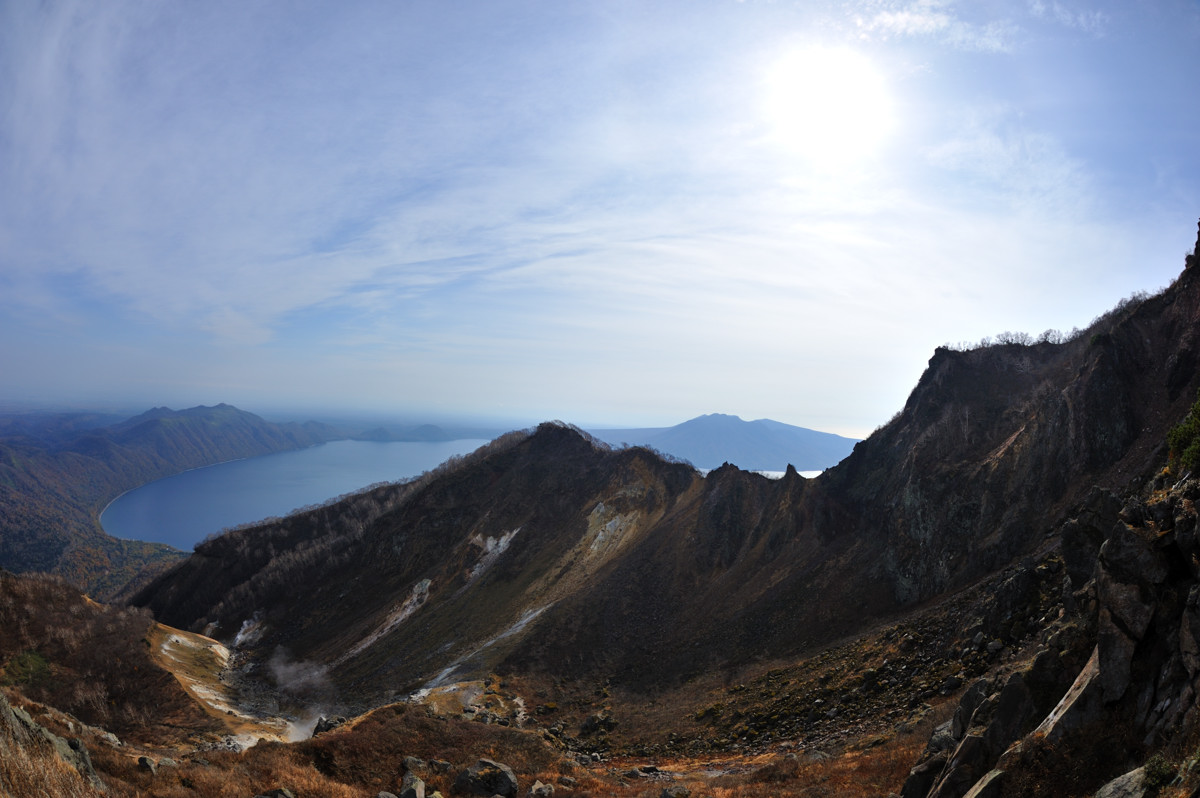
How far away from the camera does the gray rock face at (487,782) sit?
2227 cm

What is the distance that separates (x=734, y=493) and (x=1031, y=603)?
128ft

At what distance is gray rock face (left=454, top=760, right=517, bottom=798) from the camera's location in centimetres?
2227

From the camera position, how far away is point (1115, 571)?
13.6 meters

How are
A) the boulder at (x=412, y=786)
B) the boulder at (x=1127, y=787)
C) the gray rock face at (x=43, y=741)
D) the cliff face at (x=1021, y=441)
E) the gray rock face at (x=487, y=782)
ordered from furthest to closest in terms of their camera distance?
the cliff face at (x=1021, y=441) < the gray rock face at (x=487, y=782) < the boulder at (x=412, y=786) < the gray rock face at (x=43, y=741) < the boulder at (x=1127, y=787)

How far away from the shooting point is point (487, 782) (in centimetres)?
2252

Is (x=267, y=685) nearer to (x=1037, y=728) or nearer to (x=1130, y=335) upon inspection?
(x=1037, y=728)

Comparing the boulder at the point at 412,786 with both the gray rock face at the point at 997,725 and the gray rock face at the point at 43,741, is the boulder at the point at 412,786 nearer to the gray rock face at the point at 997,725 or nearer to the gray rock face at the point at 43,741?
the gray rock face at the point at 43,741

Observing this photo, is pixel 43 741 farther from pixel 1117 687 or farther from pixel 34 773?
pixel 1117 687

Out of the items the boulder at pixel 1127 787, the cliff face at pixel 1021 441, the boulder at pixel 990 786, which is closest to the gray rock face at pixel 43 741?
the boulder at pixel 990 786

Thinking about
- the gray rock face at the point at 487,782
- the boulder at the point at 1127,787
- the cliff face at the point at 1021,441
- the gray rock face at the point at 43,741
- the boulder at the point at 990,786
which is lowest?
the gray rock face at the point at 487,782

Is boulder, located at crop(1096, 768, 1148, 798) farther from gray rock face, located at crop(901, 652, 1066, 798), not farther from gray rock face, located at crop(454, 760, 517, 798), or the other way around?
gray rock face, located at crop(454, 760, 517, 798)

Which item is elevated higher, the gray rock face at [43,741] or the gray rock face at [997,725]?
the gray rock face at [997,725]

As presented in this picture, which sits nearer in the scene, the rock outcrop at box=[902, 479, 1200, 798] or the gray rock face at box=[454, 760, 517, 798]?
→ the rock outcrop at box=[902, 479, 1200, 798]

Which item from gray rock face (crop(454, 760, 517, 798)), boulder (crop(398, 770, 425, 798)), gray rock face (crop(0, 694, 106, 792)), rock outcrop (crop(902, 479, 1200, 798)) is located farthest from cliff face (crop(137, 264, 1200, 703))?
gray rock face (crop(0, 694, 106, 792))
